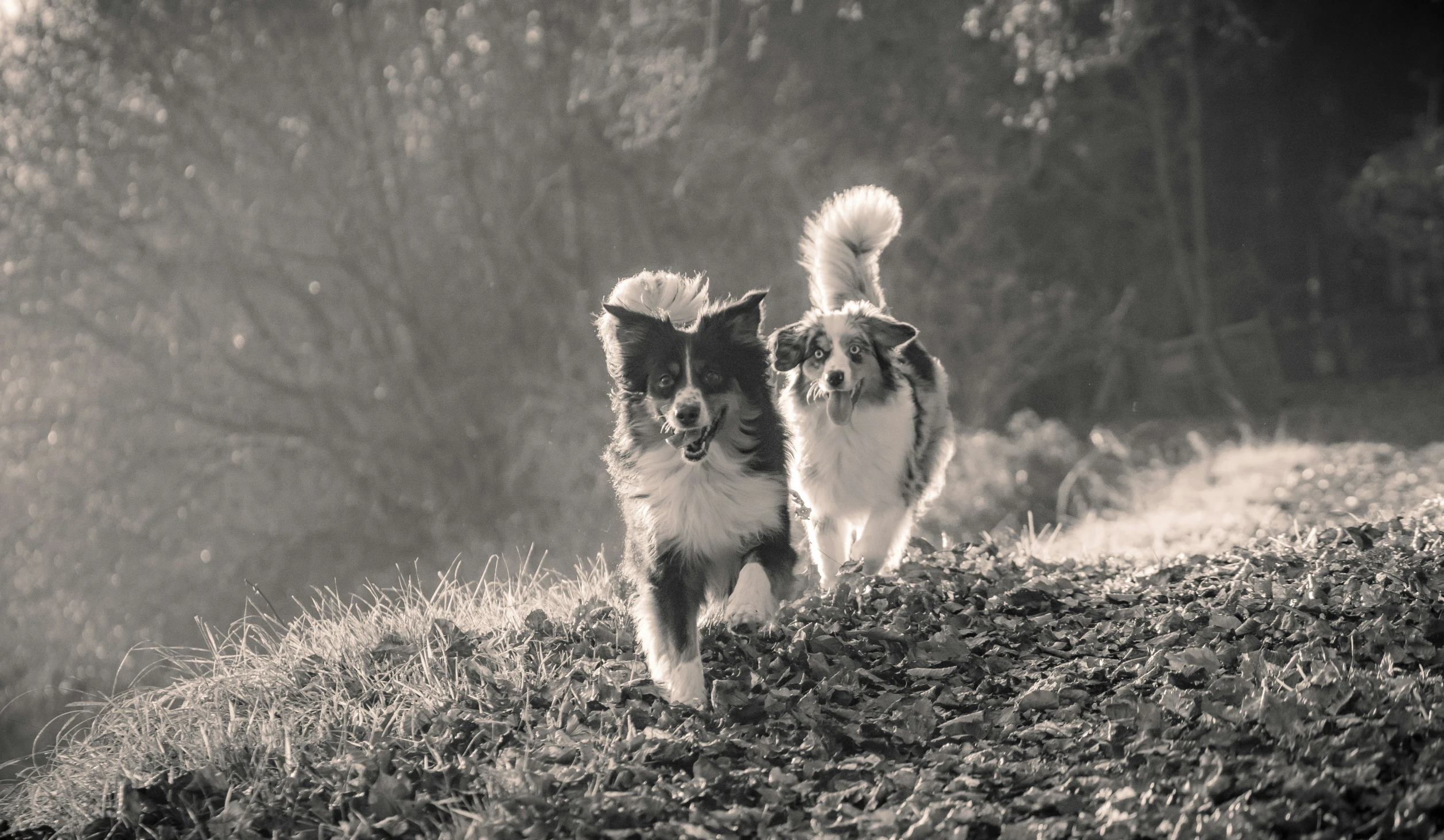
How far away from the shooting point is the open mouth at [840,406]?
582 centimetres

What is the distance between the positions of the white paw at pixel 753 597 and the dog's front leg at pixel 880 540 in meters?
1.15

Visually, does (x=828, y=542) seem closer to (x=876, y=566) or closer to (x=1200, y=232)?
(x=876, y=566)

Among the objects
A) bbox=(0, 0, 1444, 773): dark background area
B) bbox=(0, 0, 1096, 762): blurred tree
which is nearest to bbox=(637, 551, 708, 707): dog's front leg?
bbox=(0, 0, 1444, 773): dark background area

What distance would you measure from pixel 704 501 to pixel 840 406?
1389 millimetres

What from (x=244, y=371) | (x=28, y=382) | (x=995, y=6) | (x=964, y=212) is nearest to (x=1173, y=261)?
(x=964, y=212)

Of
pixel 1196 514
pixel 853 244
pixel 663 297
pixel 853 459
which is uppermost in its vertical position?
pixel 853 244

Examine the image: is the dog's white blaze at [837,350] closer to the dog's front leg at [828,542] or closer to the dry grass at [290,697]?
the dog's front leg at [828,542]

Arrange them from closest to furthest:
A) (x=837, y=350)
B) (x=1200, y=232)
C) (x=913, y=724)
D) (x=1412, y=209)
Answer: (x=913, y=724), (x=837, y=350), (x=1412, y=209), (x=1200, y=232)

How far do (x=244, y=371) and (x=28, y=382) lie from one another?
8.64 feet

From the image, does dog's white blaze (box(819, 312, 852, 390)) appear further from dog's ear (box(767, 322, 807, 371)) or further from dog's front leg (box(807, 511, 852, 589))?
dog's front leg (box(807, 511, 852, 589))

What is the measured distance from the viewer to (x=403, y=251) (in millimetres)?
14891

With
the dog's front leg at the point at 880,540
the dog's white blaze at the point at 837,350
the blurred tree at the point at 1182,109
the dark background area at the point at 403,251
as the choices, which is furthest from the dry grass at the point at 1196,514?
the blurred tree at the point at 1182,109

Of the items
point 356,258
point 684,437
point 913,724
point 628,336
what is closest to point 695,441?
point 684,437

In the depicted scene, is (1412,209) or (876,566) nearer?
(876,566)
